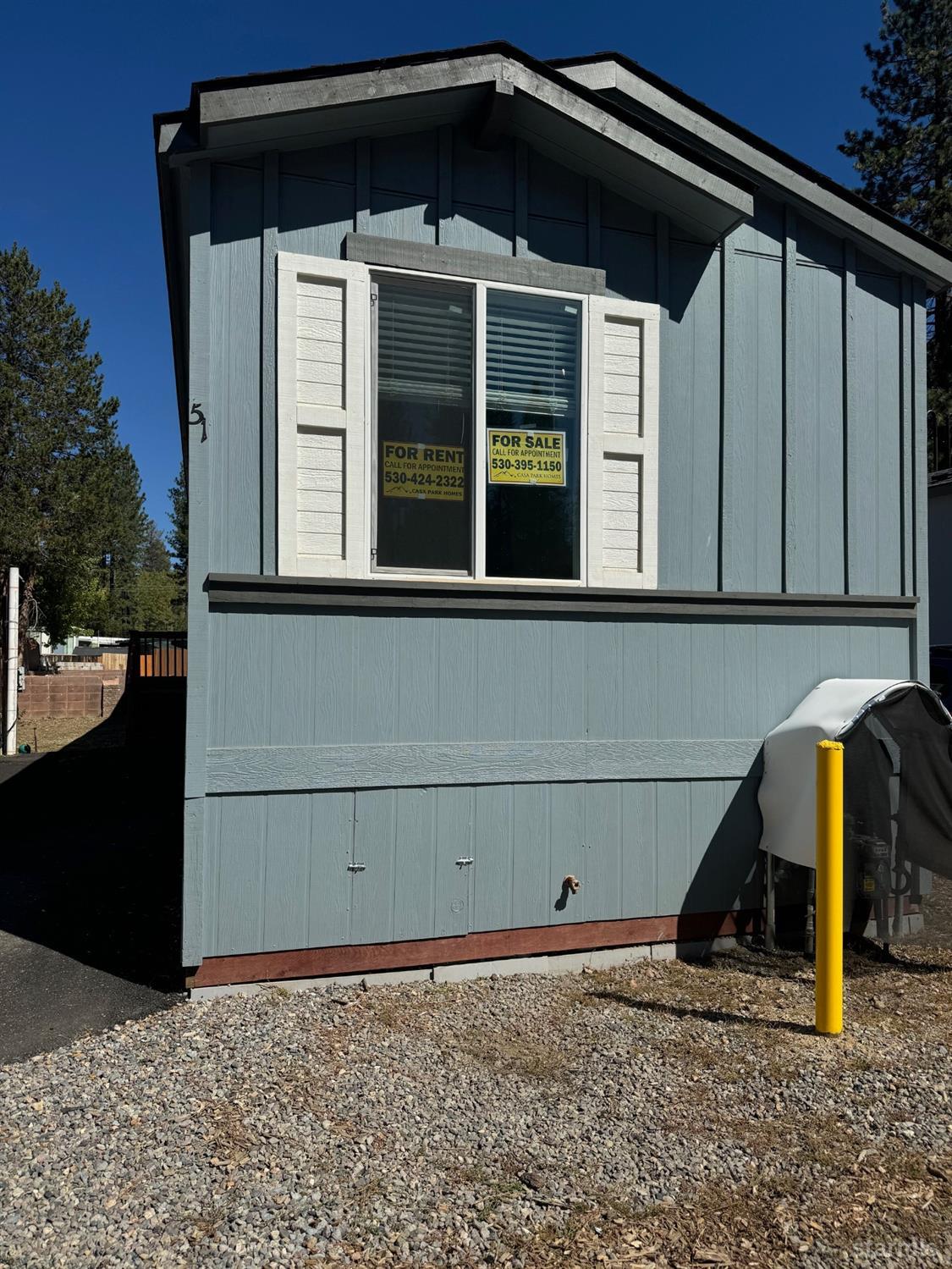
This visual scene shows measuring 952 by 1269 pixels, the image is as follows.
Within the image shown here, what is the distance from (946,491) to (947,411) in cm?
152

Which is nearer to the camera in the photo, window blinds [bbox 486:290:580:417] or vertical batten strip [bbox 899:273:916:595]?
window blinds [bbox 486:290:580:417]

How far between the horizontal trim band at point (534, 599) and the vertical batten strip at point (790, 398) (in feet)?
0.94

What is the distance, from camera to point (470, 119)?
417 cm

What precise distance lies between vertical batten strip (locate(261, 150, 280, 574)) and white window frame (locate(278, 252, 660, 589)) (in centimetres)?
3

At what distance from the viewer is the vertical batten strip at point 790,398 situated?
466cm

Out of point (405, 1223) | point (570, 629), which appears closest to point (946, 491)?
point (570, 629)

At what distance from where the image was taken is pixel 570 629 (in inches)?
169

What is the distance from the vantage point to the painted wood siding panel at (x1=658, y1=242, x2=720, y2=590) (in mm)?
4469

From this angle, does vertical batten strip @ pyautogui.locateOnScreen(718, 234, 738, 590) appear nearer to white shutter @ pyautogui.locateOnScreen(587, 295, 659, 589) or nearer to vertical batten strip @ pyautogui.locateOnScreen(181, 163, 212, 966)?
white shutter @ pyautogui.locateOnScreen(587, 295, 659, 589)

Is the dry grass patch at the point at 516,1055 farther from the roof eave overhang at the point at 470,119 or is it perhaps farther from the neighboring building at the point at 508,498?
the roof eave overhang at the point at 470,119

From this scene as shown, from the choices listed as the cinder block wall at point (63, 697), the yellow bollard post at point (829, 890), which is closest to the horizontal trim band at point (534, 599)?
the yellow bollard post at point (829, 890)

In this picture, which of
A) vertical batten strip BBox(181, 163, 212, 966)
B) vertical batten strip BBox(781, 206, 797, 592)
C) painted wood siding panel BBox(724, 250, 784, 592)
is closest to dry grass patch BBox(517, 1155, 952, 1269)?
vertical batten strip BBox(181, 163, 212, 966)

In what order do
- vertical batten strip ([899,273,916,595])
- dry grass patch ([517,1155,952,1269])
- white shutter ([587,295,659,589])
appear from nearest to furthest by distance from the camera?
dry grass patch ([517,1155,952,1269]) → white shutter ([587,295,659,589]) → vertical batten strip ([899,273,916,595])

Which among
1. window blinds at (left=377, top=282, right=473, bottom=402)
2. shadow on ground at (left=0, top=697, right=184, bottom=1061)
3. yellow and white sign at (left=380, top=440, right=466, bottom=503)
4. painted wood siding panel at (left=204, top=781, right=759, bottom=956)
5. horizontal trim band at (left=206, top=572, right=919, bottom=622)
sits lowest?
shadow on ground at (left=0, top=697, right=184, bottom=1061)
